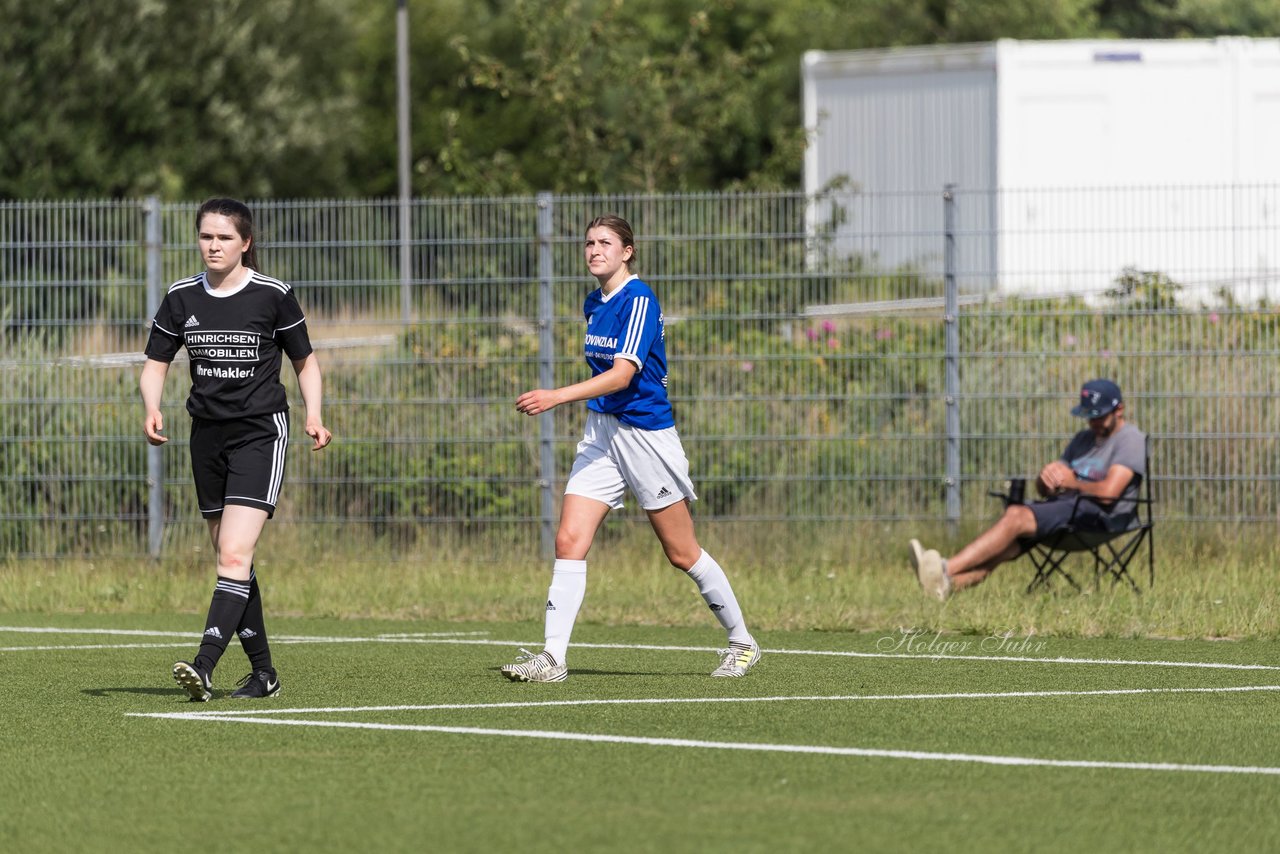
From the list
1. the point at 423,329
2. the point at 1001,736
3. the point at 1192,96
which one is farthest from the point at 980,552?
the point at 1192,96

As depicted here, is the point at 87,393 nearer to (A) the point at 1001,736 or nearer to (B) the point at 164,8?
(A) the point at 1001,736

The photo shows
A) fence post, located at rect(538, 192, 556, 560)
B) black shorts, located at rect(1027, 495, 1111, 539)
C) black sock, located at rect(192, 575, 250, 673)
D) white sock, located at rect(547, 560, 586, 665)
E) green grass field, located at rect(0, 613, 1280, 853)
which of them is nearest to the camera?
green grass field, located at rect(0, 613, 1280, 853)

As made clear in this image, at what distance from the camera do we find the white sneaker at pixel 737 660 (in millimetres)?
9359

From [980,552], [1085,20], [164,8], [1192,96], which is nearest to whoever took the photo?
[980,552]

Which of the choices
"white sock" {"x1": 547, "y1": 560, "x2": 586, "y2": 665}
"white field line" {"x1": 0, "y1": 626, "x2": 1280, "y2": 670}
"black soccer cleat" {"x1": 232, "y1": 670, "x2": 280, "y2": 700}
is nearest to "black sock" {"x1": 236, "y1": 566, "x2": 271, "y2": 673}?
"black soccer cleat" {"x1": 232, "y1": 670, "x2": 280, "y2": 700}

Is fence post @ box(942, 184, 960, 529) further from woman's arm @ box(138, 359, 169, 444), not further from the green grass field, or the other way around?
woman's arm @ box(138, 359, 169, 444)

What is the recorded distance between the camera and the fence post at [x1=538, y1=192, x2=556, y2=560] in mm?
14875

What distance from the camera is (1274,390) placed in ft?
46.5

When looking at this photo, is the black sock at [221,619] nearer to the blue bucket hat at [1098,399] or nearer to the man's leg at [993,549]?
the man's leg at [993,549]

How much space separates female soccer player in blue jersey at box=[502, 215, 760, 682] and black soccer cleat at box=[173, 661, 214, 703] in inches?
50.4

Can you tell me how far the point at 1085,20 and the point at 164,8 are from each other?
71.6ft

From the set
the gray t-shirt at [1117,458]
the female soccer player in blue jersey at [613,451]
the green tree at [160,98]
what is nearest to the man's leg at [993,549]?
the gray t-shirt at [1117,458]
